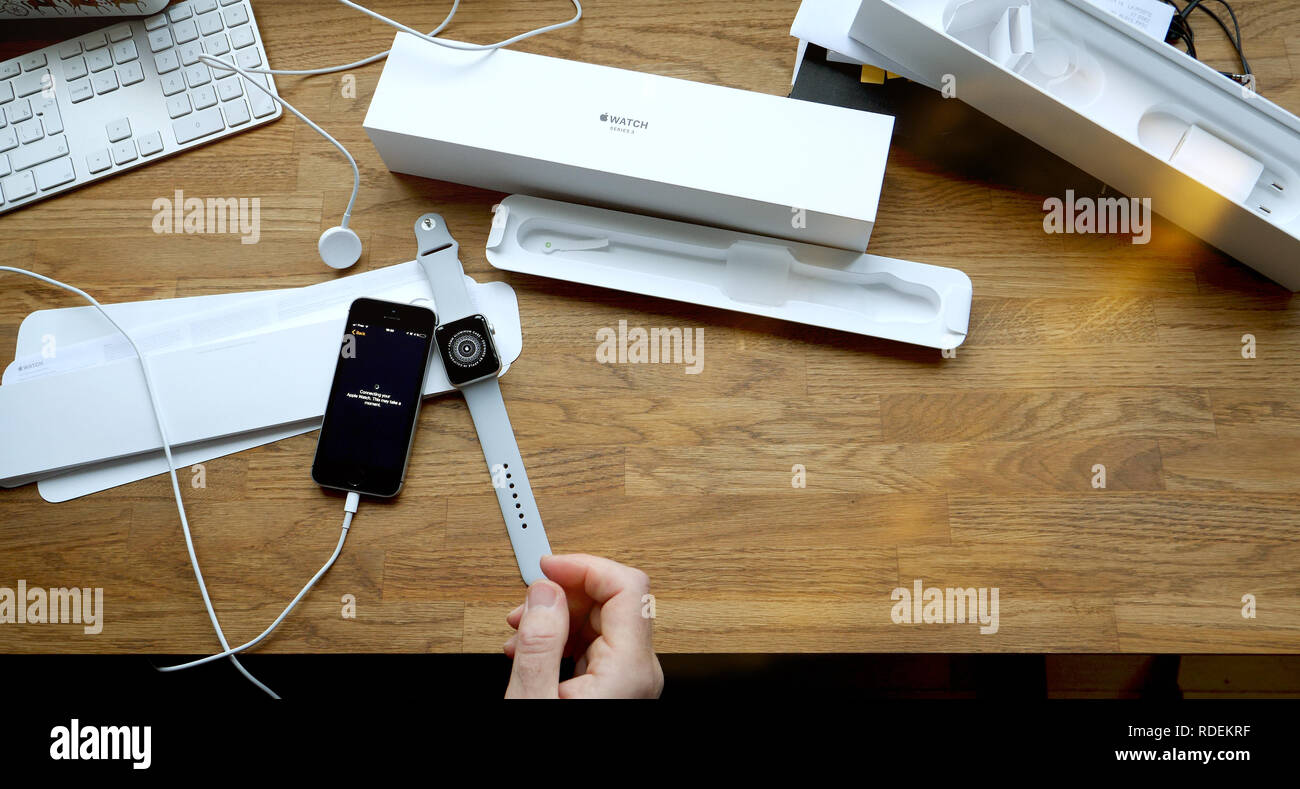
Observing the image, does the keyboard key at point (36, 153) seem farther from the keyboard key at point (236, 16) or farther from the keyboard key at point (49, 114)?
the keyboard key at point (236, 16)

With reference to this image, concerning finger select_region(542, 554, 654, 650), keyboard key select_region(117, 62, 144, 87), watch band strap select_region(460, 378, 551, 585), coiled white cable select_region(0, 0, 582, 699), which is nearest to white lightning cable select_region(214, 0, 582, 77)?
coiled white cable select_region(0, 0, 582, 699)

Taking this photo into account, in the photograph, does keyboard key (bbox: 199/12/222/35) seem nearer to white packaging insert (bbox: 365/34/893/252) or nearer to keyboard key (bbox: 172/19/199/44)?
keyboard key (bbox: 172/19/199/44)

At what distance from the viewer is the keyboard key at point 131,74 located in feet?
2.53

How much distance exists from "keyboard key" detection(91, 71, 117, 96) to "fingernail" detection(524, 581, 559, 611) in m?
0.67

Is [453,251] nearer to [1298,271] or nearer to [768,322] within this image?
[768,322]

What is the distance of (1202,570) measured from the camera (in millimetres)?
671

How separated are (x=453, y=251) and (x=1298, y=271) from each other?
77cm

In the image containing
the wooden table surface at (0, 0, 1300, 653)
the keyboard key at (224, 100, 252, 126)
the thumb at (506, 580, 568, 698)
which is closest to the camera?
the thumb at (506, 580, 568, 698)

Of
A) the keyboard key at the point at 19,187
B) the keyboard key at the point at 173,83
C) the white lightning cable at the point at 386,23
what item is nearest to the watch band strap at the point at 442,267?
the white lightning cable at the point at 386,23

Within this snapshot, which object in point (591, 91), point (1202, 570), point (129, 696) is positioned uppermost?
point (591, 91)

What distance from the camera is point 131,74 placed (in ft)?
2.53

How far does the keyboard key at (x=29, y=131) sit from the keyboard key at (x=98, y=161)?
54 millimetres

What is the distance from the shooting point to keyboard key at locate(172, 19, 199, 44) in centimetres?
78
